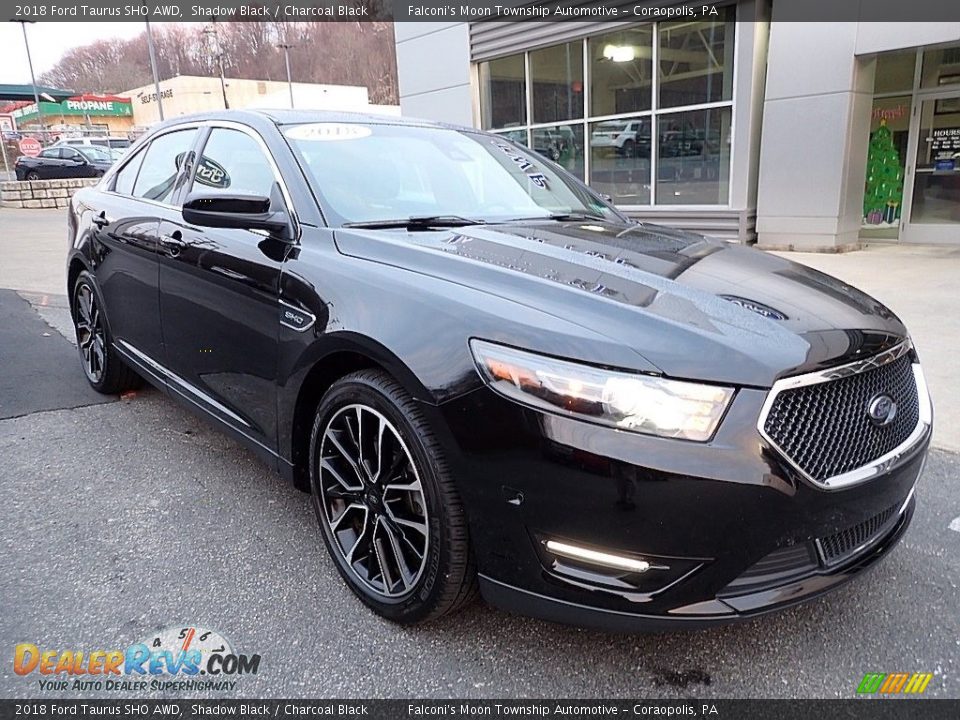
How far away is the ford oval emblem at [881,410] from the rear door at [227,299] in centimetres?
197

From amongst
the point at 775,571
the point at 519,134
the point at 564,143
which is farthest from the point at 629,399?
the point at 519,134

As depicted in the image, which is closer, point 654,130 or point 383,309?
point 383,309

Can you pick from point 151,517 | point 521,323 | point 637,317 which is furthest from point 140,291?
point 637,317

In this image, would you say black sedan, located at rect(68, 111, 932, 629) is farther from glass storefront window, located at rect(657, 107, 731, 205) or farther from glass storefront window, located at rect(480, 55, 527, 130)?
glass storefront window, located at rect(480, 55, 527, 130)

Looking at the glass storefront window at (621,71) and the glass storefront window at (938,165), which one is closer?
the glass storefront window at (938,165)

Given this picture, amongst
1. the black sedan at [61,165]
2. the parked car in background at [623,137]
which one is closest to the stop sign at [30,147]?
the black sedan at [61,165]

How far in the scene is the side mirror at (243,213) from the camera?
8.43 ft

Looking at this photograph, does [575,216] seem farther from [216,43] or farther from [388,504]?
[216,43]

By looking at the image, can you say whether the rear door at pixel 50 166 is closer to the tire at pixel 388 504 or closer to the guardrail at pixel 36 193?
the guardrail at pixel 36 193

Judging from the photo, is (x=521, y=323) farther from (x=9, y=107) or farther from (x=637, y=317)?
(x=9, y=107)

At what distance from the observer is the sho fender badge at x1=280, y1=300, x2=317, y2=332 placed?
2414mm

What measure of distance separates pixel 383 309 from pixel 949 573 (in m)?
2.23

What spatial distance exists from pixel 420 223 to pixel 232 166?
3.47 ft

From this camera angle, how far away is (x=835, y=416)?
1.84m
